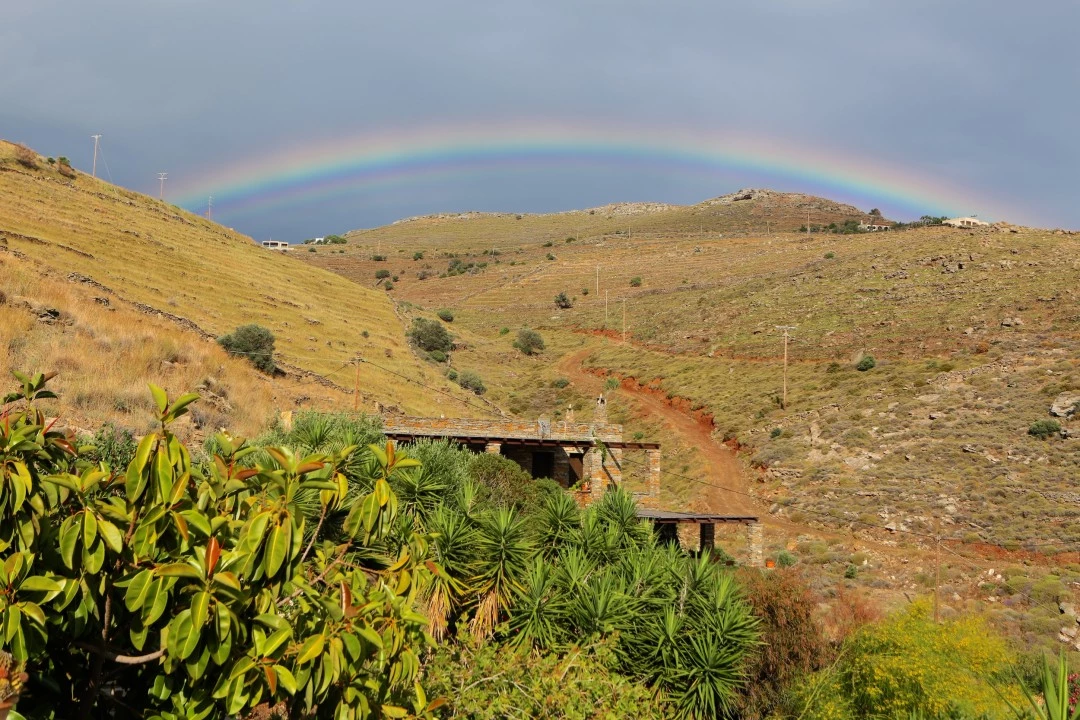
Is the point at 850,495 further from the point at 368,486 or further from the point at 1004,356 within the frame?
the point at 368,486

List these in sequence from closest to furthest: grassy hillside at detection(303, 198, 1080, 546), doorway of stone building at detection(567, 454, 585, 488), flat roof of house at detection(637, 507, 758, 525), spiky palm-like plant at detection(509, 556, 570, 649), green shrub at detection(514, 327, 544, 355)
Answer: spiky palm-like plant at detection(509, 556, 570, 649) < flat roof of house at detection(637, 507, 758, 525) < doorway of stone building at detection(567, 454, 585, 488) < grassy hillside at detection(303, 198, 1080, 546) < green shrub at detection(514, 327, 544, 355)

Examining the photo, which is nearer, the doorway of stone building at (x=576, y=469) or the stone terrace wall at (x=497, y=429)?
the stone terrace wall at (x=497, y=429)

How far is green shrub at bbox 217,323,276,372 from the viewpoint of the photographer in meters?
34.9

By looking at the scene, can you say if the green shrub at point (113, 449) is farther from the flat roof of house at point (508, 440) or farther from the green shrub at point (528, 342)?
the green shrub at point (528, 342)

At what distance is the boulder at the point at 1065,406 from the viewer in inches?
1538

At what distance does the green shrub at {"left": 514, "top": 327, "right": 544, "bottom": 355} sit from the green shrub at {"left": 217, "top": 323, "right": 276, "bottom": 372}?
1470 inches

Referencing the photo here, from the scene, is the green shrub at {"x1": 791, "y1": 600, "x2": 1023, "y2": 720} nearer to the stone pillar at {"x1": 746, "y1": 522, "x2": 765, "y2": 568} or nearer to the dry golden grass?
the stone pillar at {"x1": 746, "y1": 522, "x2": 765, "y2": 568}

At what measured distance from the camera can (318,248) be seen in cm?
14850

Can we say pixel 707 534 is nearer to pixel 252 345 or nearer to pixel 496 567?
pixel 496 567

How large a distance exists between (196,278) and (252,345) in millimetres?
17459

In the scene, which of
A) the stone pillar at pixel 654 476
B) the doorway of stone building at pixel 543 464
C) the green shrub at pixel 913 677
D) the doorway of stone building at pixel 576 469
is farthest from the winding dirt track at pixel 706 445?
the green shrub at pixel 913 677

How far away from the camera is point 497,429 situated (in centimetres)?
3003

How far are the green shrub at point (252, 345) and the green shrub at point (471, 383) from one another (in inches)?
724

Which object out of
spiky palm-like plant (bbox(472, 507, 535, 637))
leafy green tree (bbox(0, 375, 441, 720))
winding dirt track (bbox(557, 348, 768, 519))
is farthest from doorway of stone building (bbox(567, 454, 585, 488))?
leafy green tree (bbox(0, 375, 441, 720))
